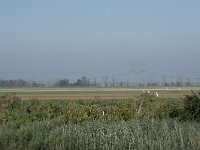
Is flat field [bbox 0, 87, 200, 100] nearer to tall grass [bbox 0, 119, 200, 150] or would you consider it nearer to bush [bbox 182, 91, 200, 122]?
bush [bbox 182, 91, 200, 122]

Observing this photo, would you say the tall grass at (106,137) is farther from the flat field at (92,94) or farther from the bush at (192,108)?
the flat field at (92,94)

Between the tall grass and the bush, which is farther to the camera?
the bush

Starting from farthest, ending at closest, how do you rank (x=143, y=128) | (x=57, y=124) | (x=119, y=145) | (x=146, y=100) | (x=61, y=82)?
1. (x=61, y=82)
2. (x=146, y=100)
3. (x=57, y=124)
4. (x=143, y=128)
5. (x=119, y=145)

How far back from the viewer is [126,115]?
72.2ft

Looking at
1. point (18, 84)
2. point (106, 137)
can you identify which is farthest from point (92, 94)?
point (18, 84)

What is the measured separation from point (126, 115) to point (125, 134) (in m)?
9.01

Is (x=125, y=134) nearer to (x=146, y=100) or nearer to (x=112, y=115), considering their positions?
(x=112, y=115)

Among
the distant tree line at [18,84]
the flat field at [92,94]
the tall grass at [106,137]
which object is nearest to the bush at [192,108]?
the tall grass at [106,137]

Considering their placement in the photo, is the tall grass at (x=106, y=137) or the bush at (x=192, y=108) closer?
the tall grass at (x=106, y=137)

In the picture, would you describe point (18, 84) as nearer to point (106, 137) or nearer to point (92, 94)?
point (92, 94)

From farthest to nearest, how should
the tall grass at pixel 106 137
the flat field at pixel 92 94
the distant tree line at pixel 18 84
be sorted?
the distant tree line at pixel 18 84
the flat field at pixel 92 94
the tall grass at pixel 106 137

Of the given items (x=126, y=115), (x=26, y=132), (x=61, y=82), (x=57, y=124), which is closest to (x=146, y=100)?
(x=126, y=115)

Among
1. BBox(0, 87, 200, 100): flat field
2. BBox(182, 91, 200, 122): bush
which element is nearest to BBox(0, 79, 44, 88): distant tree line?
BBox(0, 87, 200, 100): flat field

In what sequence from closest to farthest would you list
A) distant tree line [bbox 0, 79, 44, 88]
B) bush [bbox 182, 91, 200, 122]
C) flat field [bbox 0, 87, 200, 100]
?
bush [bbox 182, 91, 200, 122] < flat field [bbox 0, 87, 200, 100] < distant tree line [bbox 0, 79, 44, 88]
